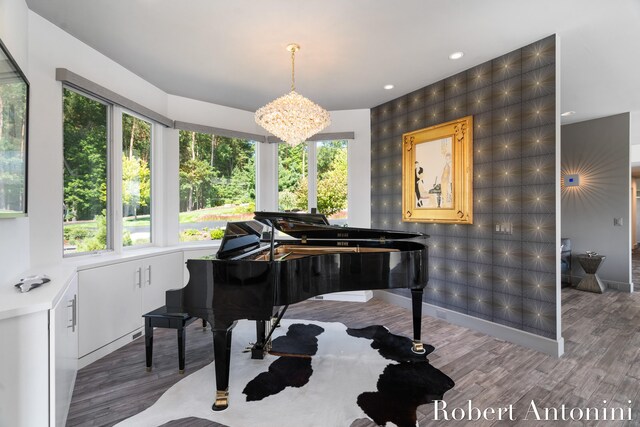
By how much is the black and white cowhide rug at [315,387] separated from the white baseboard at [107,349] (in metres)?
0.76

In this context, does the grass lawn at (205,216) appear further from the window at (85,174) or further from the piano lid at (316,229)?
the piano lid at (316,229)

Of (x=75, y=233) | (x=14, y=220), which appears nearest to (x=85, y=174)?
(x=75, y=233)

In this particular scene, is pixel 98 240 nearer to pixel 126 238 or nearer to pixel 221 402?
pixel 126 238

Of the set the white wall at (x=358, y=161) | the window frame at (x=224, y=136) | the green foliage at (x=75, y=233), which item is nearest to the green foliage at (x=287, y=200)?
the window frame at (x=224, y=136)

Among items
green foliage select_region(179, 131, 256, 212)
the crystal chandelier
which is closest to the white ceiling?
the crystal chandelier

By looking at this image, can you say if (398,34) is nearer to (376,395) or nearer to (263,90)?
(263,90)

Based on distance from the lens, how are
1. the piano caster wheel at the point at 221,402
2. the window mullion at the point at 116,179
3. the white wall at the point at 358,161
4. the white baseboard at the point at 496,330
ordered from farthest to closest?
the white wall at the point at 358,161
the window mullion at the point at 116,179
the white baseboard at the point at 496,330
the piano caster wheel at the point at 221,402

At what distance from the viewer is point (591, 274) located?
463 centimetres

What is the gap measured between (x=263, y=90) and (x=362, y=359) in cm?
331

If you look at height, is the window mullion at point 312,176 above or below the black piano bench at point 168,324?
above

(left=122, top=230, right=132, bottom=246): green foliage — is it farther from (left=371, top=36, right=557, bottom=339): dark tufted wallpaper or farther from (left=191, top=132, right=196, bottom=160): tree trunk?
(left=371, top=36, right=557, bottom=339): dark tufted wallpaper

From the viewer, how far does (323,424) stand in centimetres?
176

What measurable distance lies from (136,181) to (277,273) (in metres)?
2.59

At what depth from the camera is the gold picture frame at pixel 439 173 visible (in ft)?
10.9
